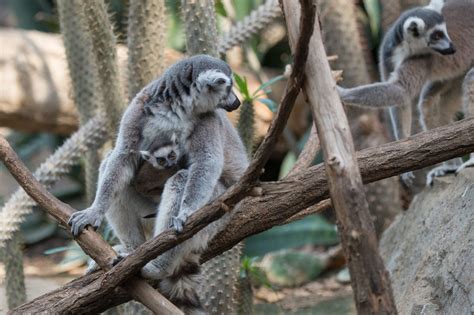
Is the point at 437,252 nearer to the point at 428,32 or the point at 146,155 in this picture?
the point at 428,32

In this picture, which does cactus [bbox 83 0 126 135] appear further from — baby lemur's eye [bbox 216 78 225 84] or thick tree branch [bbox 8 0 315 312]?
thick tree branch [bbox 8 0 315 312]

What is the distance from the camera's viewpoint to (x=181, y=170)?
3885 mm

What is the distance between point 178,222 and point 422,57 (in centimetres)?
293

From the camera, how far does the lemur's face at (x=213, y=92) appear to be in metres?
3.85

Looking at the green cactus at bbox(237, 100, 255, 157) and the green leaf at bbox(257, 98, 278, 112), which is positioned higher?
the green leaf at bbox(257, 98, 278, 112)

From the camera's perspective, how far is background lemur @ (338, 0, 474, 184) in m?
5.38

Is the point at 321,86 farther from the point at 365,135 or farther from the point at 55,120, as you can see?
the point at 55,120

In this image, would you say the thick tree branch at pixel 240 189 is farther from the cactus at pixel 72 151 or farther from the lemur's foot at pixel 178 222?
the cactus at pixel 72 151

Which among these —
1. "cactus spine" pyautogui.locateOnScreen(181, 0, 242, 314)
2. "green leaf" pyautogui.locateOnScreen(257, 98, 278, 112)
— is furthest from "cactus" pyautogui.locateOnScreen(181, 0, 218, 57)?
"green leaf" pyautogui.locateOnScreen(257, 98, 278, 112)

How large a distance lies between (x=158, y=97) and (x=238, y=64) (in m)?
6.07

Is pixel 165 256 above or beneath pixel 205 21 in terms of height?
beneath

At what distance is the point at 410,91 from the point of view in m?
5.53

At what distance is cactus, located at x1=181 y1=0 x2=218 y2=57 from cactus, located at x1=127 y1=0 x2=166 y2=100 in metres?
0.30

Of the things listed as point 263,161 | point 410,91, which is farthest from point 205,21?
point 263,161
